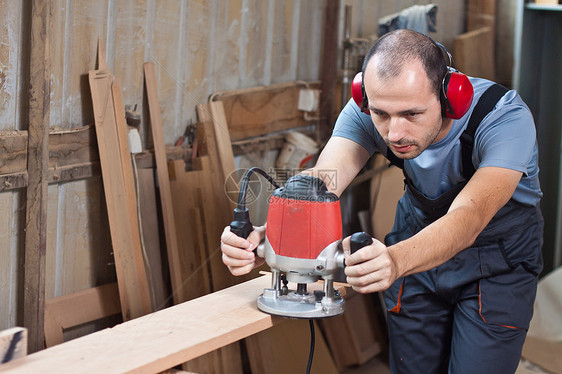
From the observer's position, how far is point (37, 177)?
5.95 feet

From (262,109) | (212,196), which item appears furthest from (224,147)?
(262,109)

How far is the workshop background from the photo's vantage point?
1829mm

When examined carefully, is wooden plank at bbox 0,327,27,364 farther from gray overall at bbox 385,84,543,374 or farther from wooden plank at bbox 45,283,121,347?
gray overall at bbox 385,84,543,374

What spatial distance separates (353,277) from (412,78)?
0.46m

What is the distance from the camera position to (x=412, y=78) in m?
1.39

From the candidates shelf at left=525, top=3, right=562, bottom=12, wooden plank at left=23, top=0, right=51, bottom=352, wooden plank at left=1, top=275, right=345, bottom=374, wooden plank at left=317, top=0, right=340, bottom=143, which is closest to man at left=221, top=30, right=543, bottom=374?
wooden plank at left=1, top=275, right=345, bottom=374

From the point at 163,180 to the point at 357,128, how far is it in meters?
0.79

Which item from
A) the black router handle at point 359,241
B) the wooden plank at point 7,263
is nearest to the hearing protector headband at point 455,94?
the black router handle at point 359,241

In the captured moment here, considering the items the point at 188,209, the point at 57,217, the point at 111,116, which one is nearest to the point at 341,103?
the point at 188,209

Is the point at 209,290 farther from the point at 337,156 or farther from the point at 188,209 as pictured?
the point at 337,156

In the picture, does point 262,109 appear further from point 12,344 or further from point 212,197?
point 12,344

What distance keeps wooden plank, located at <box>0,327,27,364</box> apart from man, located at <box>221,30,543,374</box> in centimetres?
48

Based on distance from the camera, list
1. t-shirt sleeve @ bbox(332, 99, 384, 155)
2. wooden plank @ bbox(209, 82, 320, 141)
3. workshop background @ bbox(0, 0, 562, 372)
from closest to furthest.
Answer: t-shirt sleeve @ bbox(332, 99, 384, 155) → workshop background @ bbox(0, 0, 562, 372) → wooden plank @ bbox(209, 82, 320, 141)

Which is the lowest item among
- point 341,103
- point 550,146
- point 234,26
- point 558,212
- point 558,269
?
point 558,269
